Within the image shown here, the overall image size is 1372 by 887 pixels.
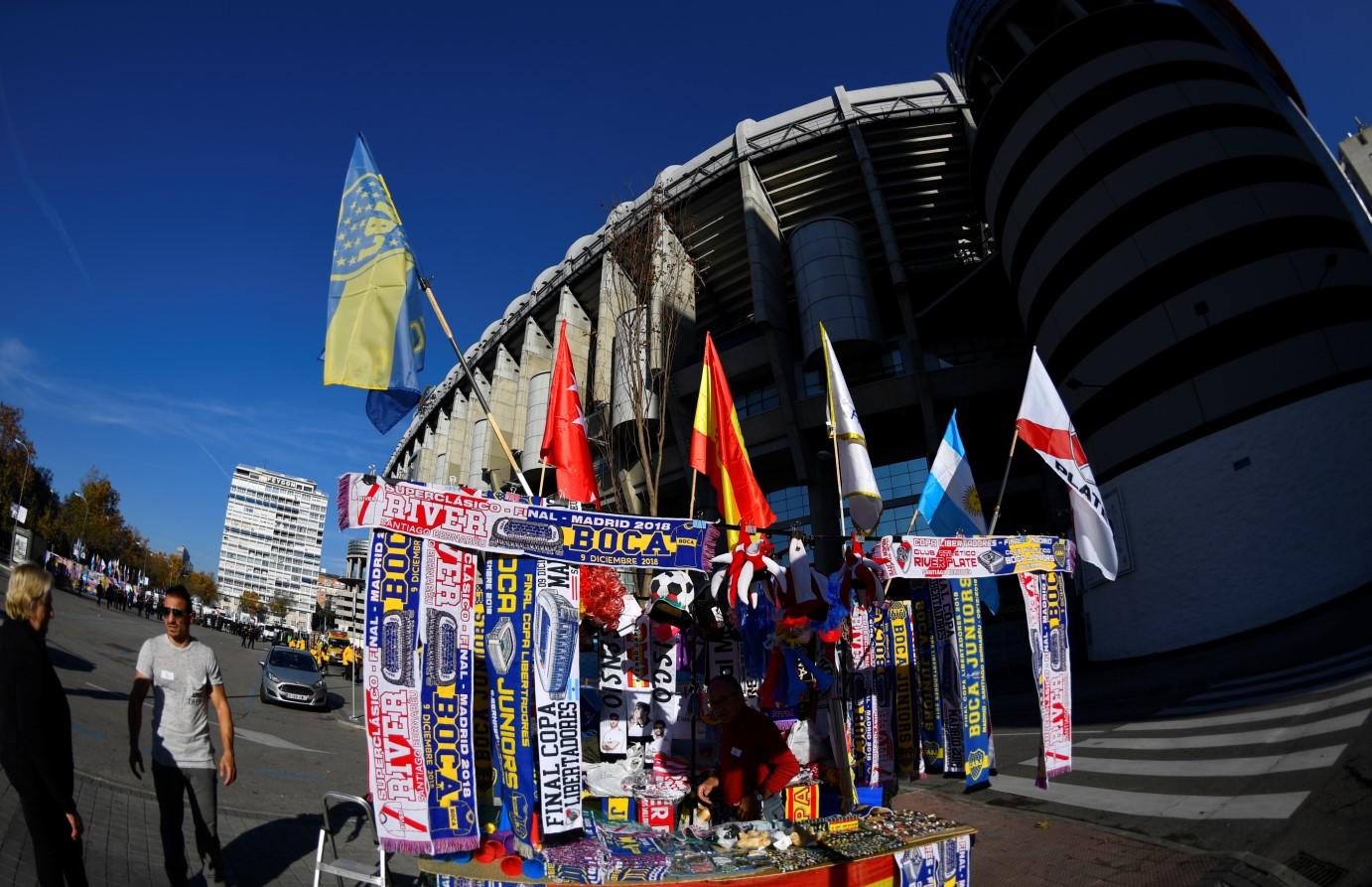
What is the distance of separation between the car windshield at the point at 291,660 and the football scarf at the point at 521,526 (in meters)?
16.0

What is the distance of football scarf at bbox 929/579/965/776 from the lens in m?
8.27

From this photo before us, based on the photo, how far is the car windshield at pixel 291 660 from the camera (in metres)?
18.4

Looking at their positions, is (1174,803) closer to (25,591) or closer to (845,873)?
(845,873)

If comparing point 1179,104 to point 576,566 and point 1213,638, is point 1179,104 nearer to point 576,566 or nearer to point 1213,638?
point 1213,638

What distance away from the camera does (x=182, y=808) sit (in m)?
4.73

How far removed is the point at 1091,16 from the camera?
24.4 meters

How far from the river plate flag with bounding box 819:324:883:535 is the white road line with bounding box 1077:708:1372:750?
268 inches

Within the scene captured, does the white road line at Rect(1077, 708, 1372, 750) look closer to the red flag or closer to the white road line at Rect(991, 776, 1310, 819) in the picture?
the white road line at Rect(991, 776, 1310, 819)

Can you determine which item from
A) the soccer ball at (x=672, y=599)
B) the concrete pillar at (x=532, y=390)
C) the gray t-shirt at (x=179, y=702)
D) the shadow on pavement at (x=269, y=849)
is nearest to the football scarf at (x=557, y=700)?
the soccer ball at (x=672, y=599)

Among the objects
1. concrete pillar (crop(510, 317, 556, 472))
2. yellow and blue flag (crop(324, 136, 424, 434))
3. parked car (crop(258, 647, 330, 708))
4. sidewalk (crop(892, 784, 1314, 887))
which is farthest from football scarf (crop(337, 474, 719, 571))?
concrete pillar (crop(510, 317, 556, 472))

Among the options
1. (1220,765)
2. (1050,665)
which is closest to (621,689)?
(1050,665)

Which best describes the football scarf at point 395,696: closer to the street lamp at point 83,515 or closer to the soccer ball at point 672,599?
the soccer ball at point 672,599

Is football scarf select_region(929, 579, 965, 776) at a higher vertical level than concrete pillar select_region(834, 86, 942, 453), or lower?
lower

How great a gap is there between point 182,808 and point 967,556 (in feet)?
24.6
